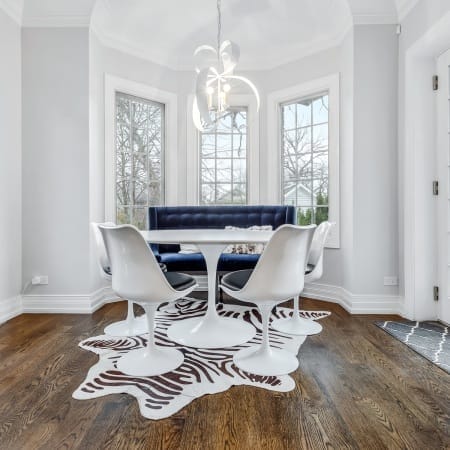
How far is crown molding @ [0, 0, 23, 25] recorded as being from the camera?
9.90 feet

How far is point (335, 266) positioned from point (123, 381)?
2.48m

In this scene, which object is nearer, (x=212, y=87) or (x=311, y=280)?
(x=311, y=280)

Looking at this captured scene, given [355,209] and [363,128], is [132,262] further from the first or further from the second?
[363,128]

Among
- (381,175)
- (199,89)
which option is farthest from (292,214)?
(199,89)

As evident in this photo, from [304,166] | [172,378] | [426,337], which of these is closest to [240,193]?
[304,166]

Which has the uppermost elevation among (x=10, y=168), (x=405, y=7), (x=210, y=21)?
(x=210, y=21)

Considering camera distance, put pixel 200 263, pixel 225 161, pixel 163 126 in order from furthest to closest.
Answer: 1. pixel 225 161
2. pixel 163 126
3. pixel 200 263

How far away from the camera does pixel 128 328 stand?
104 inches

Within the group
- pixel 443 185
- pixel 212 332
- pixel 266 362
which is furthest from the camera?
pixel 443 185

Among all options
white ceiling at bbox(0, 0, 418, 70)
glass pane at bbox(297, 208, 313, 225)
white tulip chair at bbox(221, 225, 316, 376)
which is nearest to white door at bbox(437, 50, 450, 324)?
white ceiling at bbox(0, 0, 418, 70)

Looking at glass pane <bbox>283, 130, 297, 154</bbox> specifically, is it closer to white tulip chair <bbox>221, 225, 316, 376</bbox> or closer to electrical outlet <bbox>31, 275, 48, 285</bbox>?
white tulip chair <bbox>221, 225, 316, 376</bbox>

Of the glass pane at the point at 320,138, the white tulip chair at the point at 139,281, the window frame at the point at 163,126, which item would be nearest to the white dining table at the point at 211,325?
the white tulip chair at the point at 139,281

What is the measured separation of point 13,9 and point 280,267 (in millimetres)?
3365

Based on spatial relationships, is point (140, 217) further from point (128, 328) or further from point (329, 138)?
point (329, 138)
